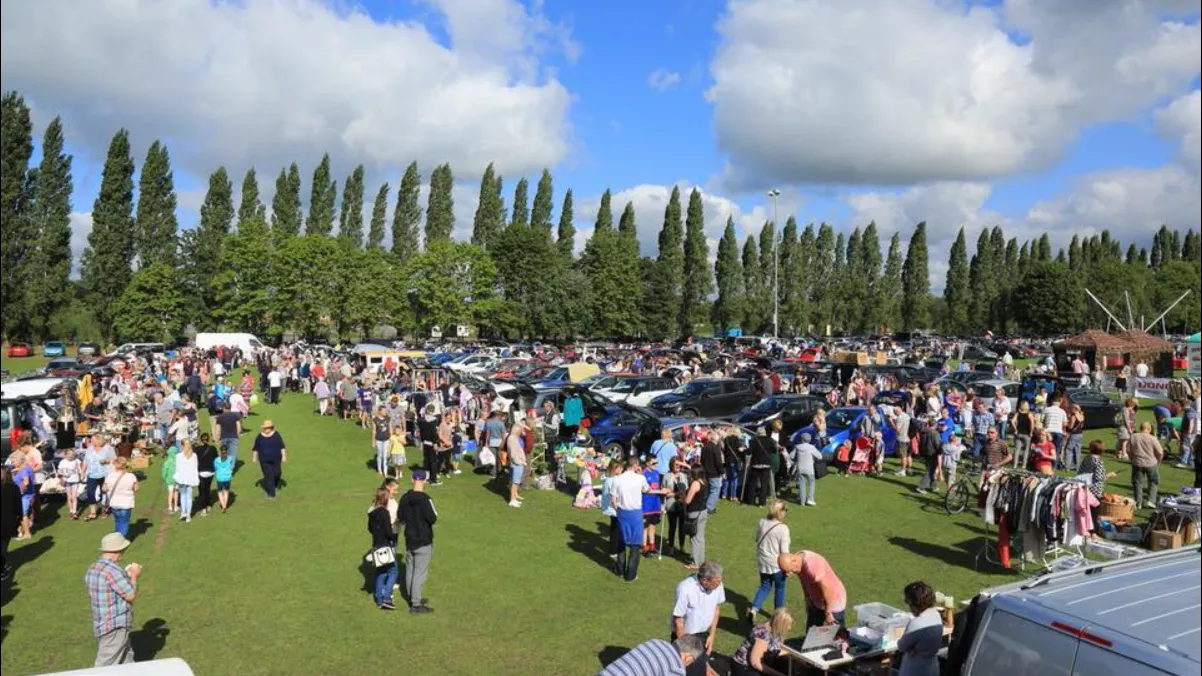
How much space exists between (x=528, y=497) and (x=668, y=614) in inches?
259

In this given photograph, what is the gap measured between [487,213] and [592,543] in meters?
75.0

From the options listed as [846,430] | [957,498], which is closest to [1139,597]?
[957,498]

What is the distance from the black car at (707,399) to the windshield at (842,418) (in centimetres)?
608

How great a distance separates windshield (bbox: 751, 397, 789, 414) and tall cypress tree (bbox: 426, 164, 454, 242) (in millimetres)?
67631

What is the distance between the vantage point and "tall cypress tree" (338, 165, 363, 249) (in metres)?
87.1

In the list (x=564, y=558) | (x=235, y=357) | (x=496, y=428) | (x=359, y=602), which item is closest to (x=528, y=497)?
(x=496, y=428)

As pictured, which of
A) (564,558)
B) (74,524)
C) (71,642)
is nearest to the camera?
(71,642)

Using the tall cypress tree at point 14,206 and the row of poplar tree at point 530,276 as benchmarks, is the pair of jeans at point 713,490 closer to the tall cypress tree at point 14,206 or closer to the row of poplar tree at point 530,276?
the tall cypress tree at point 14,206

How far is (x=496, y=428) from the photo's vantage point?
16.8 metres

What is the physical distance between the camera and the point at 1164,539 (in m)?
10.3

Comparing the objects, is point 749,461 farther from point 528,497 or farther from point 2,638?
point 2,638

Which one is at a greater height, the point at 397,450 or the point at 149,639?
the point at 397,450

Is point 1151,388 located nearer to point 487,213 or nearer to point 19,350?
point 19,350

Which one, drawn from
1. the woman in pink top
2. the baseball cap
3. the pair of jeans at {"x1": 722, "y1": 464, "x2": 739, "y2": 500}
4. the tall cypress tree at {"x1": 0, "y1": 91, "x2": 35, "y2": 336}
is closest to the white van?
the pair of jeans at {"x1": 722, "y1": 464, "x2": 739, "y2": 500}
